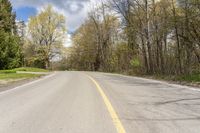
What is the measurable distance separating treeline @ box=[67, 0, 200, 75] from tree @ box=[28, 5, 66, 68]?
599 cm

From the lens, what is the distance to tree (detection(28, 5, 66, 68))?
84500mm

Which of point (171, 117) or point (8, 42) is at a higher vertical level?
point (8, 42)

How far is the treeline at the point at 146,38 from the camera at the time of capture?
117ft

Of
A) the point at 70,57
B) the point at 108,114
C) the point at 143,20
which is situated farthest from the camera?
the point at 70,57

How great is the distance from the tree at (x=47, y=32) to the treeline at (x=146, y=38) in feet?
19.6

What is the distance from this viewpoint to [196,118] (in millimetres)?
9375

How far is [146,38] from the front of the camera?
1649 inches

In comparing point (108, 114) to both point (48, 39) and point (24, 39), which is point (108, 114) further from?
point (24, 39)

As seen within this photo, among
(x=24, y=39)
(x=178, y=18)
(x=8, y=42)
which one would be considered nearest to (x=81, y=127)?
(x=178, y=18)

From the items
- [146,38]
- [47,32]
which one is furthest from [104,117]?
[47,32]

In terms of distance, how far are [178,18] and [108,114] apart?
2578 cm

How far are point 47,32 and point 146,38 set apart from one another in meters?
46.3

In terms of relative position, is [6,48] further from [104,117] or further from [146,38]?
[104,117]

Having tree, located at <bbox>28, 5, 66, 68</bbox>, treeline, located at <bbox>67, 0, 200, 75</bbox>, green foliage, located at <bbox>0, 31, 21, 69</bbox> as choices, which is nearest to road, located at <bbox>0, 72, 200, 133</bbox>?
treeline, located at <bbox>67, 0, 200, 75</bbox>
